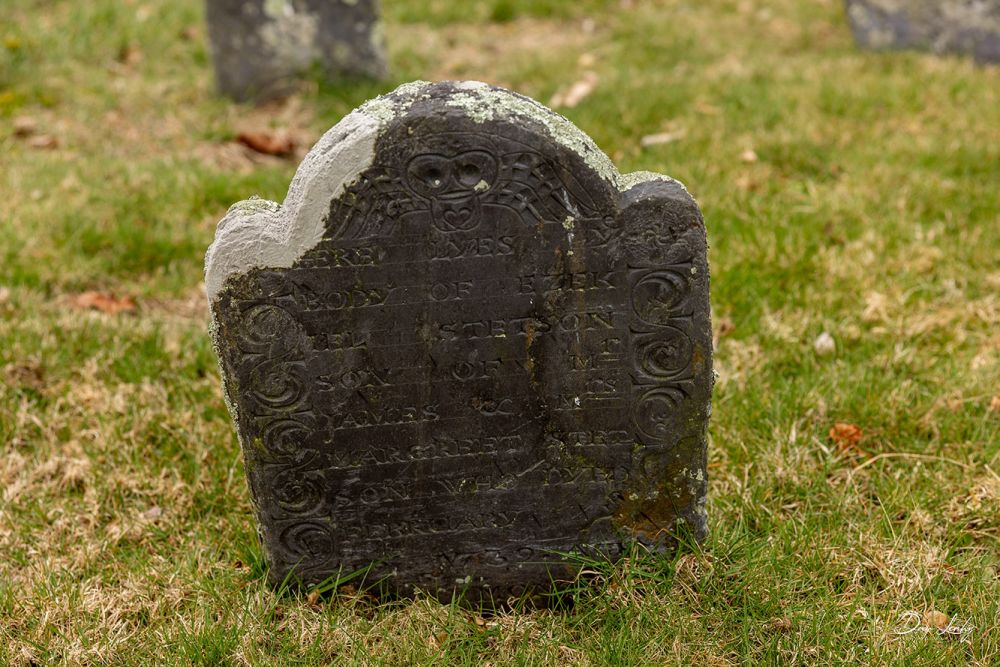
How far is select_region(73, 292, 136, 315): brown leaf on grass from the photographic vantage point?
4449 millimetres

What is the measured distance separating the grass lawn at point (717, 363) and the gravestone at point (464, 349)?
0.19 m

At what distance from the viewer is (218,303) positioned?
2.63 m

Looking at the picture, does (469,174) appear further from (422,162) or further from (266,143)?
(266,143)

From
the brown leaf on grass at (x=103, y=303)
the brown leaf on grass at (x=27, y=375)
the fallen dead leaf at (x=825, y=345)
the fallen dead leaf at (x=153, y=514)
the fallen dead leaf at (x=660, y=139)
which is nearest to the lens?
the fallen dead leaf at (x=153, y=514)

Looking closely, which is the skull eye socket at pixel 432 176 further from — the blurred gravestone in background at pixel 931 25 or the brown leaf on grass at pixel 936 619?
the blurred gravestone in background at pixel 931 25

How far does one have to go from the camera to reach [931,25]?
277 inches

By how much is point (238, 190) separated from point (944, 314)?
3424 millimetres

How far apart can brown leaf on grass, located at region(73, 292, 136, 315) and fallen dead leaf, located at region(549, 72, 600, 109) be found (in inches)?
123

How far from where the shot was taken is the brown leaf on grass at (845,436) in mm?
3453

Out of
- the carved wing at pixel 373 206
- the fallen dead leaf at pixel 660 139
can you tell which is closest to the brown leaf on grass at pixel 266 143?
the fallen dead leaf at pixel 660 139

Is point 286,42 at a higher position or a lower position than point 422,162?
lower

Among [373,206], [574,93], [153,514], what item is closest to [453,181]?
[373,206]

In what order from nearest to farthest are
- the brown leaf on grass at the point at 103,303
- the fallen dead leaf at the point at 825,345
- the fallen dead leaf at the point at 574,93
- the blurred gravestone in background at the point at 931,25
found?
the fallen dead leaf at the point at 825,345
the brown leaf on grass at the point at 103,303
the fallen dead leaf at the point at 574,93
the blurred gravestone in background at the point at 931,25

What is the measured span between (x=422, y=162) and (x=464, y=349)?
505 mm
